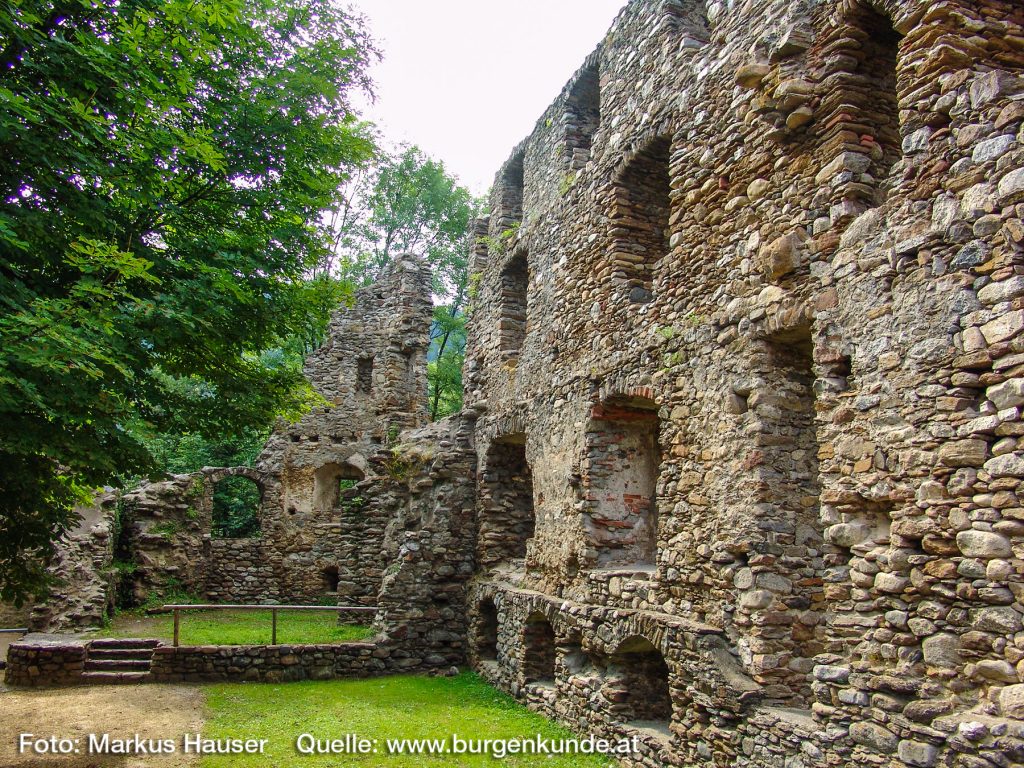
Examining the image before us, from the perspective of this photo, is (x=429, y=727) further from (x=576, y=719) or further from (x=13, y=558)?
(x=13, y=558)

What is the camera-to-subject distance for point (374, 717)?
8922 mm

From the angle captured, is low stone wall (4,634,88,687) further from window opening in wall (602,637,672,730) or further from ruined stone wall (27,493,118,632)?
window opening in wall (602,637,672,730)

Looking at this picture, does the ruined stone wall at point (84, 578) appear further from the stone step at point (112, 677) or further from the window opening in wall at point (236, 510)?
the window opening in wall at point (236, 510)

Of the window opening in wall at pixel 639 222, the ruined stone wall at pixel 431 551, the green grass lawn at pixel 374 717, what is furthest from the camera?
the ruined stone wall at pixel 431 551

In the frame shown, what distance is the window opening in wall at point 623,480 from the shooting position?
28.6ft

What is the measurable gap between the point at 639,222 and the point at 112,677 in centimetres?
962

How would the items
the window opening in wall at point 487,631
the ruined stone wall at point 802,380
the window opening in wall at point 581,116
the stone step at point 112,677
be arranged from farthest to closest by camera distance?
1. the window opening in wall at point 487,631
2. the window opening in wall at point 581,116
3. the stone step at point 112,677
4. the ruined stone wall at point 802,380

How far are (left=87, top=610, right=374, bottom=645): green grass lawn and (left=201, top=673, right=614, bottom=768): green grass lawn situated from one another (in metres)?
1.64

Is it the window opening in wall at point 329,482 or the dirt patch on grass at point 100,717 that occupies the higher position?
the window opening in wall at point 329,482

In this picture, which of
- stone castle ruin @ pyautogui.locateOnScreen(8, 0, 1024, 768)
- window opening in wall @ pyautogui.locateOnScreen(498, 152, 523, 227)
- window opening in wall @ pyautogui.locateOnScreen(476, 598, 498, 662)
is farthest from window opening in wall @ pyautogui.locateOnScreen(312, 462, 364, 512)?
window opening in wall @ pyautogui.locateOnScreen(498, 152, 523, 227)

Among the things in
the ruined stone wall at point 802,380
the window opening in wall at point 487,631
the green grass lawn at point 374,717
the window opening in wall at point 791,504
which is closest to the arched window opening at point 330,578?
the green grass lawn at point 374,717

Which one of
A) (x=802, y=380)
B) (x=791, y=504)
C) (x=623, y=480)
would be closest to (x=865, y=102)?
(x=802, y=380)

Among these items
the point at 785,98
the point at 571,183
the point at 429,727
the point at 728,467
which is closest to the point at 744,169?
the point at 785,98

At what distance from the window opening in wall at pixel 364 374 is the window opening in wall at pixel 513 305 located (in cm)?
814
